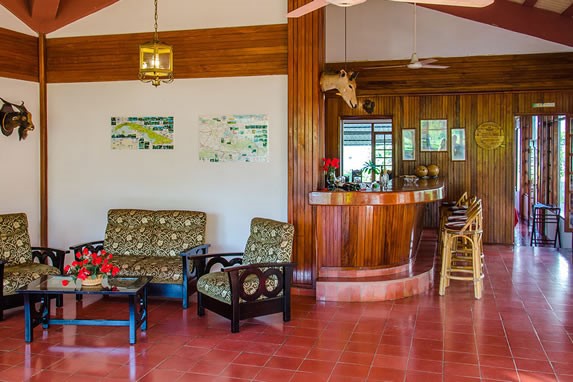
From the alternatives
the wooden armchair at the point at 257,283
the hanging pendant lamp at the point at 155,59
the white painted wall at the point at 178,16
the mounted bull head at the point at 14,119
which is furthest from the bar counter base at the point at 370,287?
the mounted bull head at the point at 14,119

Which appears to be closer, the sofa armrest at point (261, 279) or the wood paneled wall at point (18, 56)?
the sofa armrest at point (261, 279)

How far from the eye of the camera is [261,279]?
4.79m

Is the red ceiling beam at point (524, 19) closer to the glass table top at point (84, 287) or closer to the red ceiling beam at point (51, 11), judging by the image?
the red ceiling beam at point (51, 11)

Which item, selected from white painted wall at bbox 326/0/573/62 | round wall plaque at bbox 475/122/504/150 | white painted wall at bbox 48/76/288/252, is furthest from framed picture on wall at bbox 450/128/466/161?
white painted wall at bbox 48/76/288/252

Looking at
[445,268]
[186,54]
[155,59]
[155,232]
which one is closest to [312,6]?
[155,59]

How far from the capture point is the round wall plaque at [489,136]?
9398mm

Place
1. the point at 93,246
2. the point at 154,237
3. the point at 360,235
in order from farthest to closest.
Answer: the point at 93,246
the point at 154,237
the point at 360,235

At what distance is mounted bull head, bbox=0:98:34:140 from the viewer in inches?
242

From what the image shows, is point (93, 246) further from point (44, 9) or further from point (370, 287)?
point (370, 287)

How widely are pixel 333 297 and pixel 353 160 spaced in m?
6.84

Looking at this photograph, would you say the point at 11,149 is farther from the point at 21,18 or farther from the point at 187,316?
the point at 187,316

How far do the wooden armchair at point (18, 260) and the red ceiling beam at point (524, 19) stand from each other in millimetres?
6979

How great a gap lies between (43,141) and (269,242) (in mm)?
3440

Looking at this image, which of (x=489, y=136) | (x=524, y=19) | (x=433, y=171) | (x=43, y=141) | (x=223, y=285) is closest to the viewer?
(x=223, y=285)
